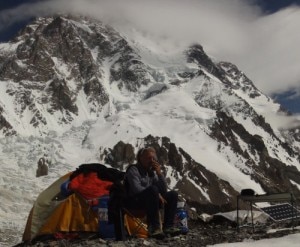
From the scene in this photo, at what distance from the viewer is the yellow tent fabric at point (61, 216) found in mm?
15117

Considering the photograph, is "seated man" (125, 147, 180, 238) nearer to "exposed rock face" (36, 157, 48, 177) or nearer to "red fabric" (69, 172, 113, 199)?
"red fabric" (69, 172, 113, 199)

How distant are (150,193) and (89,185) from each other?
3.99 m

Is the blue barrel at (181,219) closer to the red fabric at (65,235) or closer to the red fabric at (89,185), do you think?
the red fabric at (89,185)

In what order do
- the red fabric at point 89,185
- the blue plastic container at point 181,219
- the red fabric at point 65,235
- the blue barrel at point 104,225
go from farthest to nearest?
the red fabric at point 89,185 < the red fabric at point 65,235 < the blue barrel at point 104,225 < the blue plastic container at point 181,219

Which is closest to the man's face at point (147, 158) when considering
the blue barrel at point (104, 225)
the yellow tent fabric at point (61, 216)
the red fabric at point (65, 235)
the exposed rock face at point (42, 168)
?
the blue barrel at point (104, 225)

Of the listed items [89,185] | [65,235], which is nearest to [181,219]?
[89,185]

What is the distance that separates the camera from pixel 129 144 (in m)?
196

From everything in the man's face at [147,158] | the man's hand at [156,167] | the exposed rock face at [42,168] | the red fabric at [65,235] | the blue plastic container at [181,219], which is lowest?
the red fabric at [65,235]

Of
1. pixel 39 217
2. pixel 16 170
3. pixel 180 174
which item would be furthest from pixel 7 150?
pixel 39 217

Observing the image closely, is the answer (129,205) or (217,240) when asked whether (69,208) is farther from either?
(217,240)

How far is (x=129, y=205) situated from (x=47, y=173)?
144 meters

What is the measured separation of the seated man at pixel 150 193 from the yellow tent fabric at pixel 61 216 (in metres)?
3.30

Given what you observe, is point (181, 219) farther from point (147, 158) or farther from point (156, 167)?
point (147, 158)

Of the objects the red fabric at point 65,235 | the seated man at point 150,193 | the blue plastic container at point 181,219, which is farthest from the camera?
the red fabric at point 65,235
